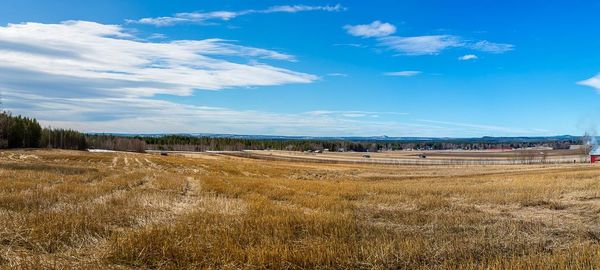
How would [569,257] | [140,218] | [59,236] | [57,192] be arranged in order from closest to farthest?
[569,257]
[59,236]
[140,218]
[57,192]

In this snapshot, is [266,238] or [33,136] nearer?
[266,238]

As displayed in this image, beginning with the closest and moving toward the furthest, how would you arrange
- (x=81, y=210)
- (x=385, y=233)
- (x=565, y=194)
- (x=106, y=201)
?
(x=385, y=233), (x=81, y=210), (x=106, y=201), (x=565, y=194)

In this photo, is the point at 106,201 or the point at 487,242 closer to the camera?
the point at 487,242

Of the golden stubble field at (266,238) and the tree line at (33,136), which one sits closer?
the golden stubble field at (266,238)

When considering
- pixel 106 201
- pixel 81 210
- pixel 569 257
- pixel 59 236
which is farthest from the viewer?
pixel 106 201

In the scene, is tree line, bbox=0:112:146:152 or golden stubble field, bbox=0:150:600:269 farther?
tree line, bbox=0:112:146:152

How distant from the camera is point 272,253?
883 centimetres

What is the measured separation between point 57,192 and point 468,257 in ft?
53.8

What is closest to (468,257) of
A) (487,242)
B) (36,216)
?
(487,242)

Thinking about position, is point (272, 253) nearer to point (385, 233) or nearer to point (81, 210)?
point (385, 233)

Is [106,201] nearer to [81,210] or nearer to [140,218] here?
[81,210]

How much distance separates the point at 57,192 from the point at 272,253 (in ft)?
45.1

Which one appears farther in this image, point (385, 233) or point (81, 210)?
point (81, 210)

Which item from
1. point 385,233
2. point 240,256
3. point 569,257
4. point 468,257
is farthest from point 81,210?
point 569,257
